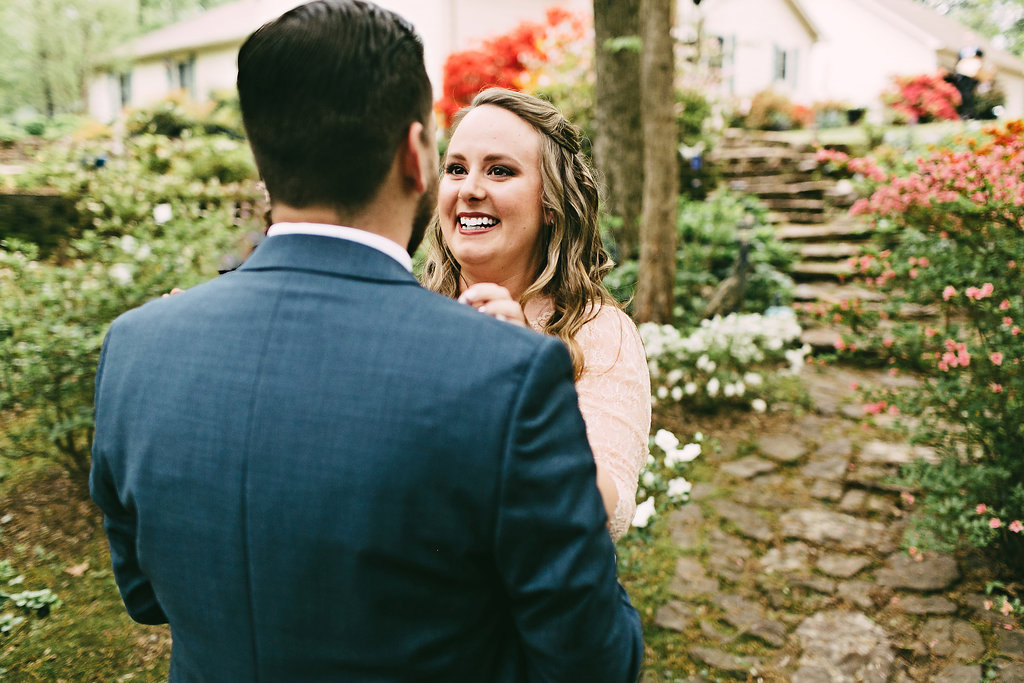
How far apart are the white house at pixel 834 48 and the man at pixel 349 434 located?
2285 cm

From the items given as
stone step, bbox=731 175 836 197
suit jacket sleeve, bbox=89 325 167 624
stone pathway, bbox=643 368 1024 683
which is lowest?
stone pathway, bbox=643 368 1024 683

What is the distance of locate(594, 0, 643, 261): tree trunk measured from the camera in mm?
7035

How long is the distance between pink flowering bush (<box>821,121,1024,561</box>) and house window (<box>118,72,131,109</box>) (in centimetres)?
3159

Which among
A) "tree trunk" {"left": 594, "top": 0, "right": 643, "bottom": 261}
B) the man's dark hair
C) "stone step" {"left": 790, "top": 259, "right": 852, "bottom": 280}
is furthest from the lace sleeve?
"stone step" {"left": 790, "top": 259, "right": 852, "bottom": 280}

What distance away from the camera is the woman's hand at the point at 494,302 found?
4.56ft

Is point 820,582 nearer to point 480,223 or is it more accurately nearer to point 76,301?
point 480,223

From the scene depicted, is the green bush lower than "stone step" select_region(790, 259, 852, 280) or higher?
higher

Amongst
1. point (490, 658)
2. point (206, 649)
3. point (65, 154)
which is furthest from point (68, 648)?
point (65, 154)

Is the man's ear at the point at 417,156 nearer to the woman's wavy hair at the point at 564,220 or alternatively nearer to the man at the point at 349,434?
the man at the point at 349,434

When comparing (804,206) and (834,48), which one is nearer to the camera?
(804,206)

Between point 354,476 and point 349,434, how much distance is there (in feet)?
0.20

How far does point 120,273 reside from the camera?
4.23 metres

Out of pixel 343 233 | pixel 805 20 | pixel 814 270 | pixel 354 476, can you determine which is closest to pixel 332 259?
pixel 343 233

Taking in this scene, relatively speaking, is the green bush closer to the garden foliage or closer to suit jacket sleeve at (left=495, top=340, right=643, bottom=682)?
the garden foliage
